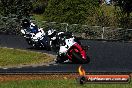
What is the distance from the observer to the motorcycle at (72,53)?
24.6 m

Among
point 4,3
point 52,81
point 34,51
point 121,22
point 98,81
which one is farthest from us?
point 4,3

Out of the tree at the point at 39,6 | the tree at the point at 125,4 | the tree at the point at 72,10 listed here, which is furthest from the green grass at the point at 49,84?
the tree at the point at 39,6

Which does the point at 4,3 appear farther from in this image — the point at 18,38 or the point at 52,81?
the point at 52,81

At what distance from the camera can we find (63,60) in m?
24.8

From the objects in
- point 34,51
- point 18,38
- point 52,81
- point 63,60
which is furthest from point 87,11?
point 52,81

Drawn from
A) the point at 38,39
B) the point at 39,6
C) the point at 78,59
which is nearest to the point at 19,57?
the point at 78,59

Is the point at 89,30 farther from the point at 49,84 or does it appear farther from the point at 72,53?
the point at 49,84

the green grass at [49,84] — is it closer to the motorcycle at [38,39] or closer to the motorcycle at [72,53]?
the motorcycle at [72,53]

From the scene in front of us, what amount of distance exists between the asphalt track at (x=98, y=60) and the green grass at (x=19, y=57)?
1.55 meters

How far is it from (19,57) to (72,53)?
3241mm

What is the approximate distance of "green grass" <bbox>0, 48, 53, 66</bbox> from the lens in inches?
953

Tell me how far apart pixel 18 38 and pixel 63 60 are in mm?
13062

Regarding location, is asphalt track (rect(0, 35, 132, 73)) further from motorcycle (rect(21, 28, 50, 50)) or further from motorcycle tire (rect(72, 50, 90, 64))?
motorcycle (rect(21, 28, 50, 50))

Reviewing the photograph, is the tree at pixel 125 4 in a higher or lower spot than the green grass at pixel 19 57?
higher
